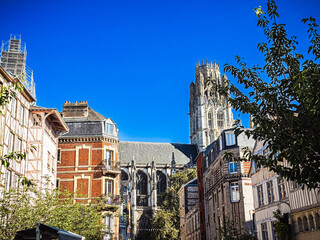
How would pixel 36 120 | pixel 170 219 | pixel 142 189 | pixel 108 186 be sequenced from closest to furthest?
pixel 36 120 < pixel 108 186 < pixel 170 219 < pixel 142 189

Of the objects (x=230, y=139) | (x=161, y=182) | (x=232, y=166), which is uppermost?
(x=161, y=182)

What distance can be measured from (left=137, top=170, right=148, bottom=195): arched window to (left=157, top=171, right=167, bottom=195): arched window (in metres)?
2.50

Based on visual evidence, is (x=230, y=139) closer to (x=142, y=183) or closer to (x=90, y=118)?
Result: (x=90, y=118)

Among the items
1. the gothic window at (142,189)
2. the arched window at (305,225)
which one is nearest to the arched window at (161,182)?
the gothic window at (142,189)

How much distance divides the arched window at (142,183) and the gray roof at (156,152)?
3328mm

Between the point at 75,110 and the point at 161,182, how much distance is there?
48937mm

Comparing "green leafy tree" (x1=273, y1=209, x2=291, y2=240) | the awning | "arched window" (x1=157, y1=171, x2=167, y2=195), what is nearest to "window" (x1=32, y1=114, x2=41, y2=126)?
the awning

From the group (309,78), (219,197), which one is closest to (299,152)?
(309,78)

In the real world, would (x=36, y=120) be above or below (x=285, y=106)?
above

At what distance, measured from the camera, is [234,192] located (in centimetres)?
2778

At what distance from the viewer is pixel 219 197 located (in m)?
29.9

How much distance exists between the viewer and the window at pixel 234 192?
2758 centimetres

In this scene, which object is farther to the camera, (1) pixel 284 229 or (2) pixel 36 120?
(2) pixel 36 120

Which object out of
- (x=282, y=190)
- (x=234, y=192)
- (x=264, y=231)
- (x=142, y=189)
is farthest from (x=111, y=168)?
(x=142, y=189)
